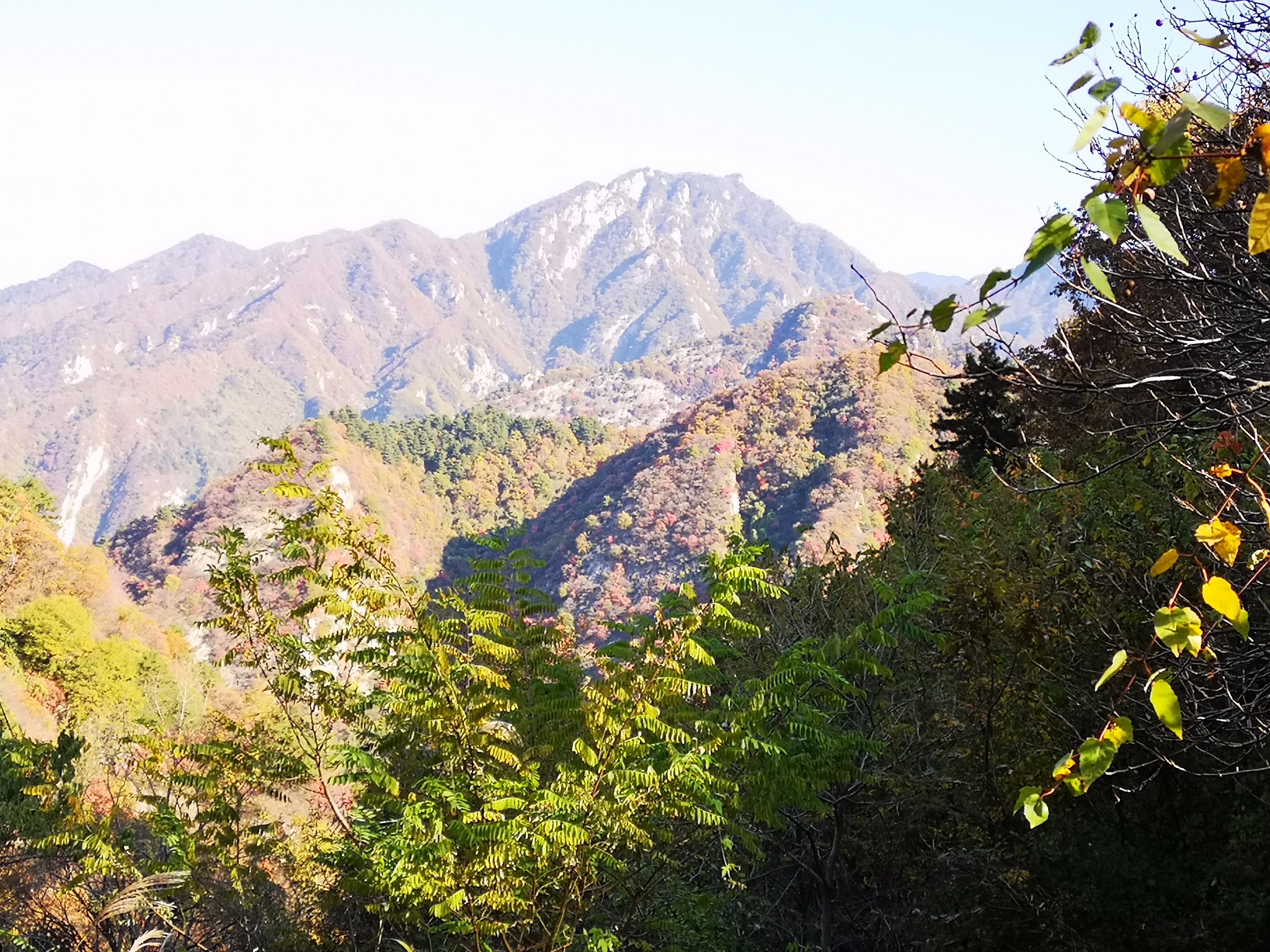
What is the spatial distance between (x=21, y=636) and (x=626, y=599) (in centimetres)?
5118

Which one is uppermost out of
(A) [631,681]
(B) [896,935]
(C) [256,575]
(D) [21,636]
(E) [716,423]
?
(C) [256,575]

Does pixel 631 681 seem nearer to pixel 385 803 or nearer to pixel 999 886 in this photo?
pixel 385 803

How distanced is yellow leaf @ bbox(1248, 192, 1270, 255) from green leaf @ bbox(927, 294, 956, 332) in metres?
0.30

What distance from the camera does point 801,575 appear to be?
11.5m

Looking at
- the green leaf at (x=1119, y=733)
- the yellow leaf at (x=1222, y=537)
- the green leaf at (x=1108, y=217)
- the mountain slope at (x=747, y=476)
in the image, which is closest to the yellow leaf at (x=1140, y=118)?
the green leaf at (x=1108, y=217)

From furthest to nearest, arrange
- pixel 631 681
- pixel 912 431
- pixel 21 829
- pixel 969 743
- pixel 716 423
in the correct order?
pixel 716 423
pixel 912 431
pixel 21 829
pixel 969 743
pixel 631 681

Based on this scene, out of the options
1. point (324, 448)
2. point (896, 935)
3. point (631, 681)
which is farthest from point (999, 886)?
point (324, 448)

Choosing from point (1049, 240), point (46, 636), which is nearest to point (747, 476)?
point (46, 636)

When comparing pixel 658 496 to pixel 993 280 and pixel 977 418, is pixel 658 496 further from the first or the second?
pixel 993 280

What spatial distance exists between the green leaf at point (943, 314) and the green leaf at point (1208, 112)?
311 mm

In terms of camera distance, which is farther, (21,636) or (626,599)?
(626,599)

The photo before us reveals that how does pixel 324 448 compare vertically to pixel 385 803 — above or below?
below

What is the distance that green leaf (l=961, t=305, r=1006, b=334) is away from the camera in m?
1.04

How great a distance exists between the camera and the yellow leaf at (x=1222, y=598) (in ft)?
3.37
